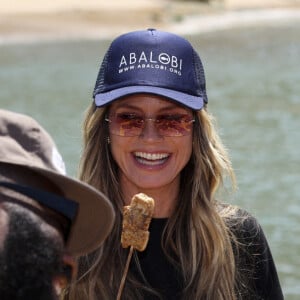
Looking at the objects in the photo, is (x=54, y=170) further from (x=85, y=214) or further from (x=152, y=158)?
(x=152, y=158)

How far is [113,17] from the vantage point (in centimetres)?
2992

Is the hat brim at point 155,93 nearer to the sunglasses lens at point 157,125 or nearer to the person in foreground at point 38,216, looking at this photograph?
the sunglasses lens at point 157,125

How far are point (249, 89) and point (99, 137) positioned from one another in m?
14.2

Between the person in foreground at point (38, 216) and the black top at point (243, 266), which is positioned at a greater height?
the black top at point (243, 266)

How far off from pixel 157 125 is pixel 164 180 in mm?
155

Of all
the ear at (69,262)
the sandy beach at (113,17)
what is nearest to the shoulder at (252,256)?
the ear at (69,262)

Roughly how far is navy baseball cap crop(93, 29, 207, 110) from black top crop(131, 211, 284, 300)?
1.24 ft

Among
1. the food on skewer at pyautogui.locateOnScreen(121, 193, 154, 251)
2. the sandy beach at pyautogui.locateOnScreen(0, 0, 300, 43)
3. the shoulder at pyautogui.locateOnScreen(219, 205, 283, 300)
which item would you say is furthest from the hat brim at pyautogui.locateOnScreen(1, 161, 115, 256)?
the sandy beach at pyautogui.locateOnScreen(0, 0, 300, 43)

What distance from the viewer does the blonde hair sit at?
112 inches

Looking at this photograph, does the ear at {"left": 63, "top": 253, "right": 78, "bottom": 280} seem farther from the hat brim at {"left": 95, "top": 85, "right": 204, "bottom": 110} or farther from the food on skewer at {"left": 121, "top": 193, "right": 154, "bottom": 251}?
the hat brim at {"left": 95, "top": 85, "right": 204, "bottom": 110}

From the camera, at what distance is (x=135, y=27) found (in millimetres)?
28531

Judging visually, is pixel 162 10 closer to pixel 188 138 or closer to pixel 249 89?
pixel 249 89

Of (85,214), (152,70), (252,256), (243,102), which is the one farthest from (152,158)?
(243,102)

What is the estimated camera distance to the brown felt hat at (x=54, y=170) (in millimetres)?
1580
